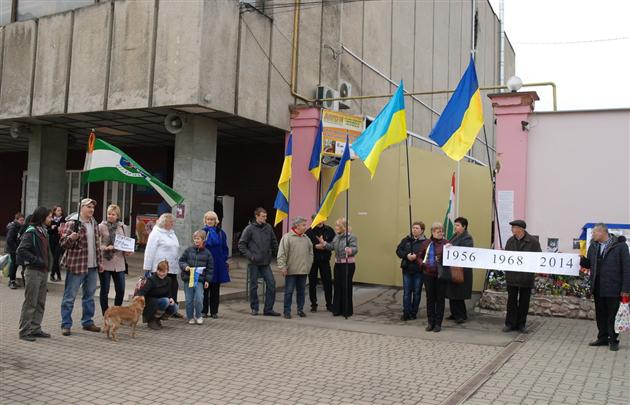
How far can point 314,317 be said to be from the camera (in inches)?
396

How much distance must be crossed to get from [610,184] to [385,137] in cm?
424

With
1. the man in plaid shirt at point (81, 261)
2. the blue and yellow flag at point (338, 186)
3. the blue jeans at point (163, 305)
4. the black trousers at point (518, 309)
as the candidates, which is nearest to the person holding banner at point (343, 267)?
the blue and yellow flag at point (338, 186)

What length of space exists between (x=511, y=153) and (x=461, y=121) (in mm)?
1919

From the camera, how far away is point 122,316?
25.2 ft

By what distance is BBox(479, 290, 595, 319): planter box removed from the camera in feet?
32.1

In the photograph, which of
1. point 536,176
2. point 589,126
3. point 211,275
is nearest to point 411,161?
point 536,176

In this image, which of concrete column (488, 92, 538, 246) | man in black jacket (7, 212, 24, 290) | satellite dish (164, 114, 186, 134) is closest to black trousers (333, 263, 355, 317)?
concrete column (488, 92, 538, 246)

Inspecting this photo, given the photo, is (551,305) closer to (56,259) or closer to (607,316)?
(607,316)

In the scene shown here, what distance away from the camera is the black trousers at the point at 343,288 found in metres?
10.0

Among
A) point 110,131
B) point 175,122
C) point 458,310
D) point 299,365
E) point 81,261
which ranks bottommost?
point 299,365

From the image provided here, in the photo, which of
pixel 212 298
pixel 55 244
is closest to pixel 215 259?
pixel 212 298

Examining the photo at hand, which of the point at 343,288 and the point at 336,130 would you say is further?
the point at 336,130

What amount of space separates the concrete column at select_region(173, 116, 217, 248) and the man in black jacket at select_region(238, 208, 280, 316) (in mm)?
2647

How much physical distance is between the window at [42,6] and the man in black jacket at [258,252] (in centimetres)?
747
